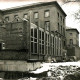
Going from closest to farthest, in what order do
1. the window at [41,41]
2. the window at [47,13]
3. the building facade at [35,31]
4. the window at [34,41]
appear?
1. the building facade at [35,31]
2. the window at [34,41]
3. the window at [41,41]
4. the window at [47,13]

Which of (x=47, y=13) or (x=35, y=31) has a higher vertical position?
(x=47, y=13)

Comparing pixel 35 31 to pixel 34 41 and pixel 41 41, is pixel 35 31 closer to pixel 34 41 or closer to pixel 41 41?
pixel 34 41

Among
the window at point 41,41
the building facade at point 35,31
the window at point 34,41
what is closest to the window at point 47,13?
the building facade at point 35,31

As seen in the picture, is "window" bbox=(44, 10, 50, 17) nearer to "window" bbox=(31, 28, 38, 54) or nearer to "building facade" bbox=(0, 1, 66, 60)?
"building facade" bbox=(0, 1, 66, 60)

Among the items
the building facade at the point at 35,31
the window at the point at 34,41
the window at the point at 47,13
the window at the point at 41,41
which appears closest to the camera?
the building facade at the point at 35,31

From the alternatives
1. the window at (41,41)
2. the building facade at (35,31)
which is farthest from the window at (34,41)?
the window at (41,41)

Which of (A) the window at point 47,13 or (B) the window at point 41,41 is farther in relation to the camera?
A: (A) the window at point 47,13

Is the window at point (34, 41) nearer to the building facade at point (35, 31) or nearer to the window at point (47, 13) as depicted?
the building facade at point (35, 31)

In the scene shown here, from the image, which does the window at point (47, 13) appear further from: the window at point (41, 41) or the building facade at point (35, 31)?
the window at point (41, 41)

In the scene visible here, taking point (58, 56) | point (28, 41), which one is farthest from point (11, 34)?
point (58, 56)

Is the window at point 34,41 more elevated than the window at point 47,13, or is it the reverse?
the window at point 47,13

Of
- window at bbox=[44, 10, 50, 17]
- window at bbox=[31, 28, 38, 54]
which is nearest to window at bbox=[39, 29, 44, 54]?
window at bbox=[31, 28, 38, 54]

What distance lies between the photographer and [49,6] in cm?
A: 3644

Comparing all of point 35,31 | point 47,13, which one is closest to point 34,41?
point 35,31
